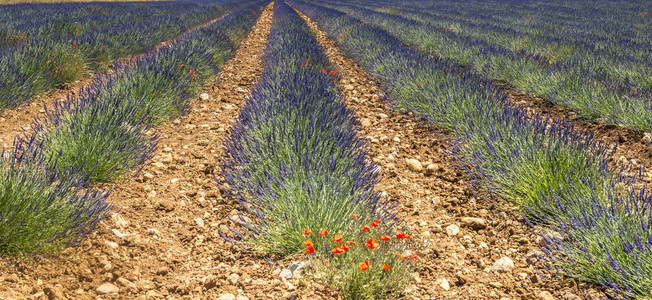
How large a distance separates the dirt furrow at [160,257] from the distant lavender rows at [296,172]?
17cm

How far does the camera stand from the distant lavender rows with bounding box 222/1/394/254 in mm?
2232

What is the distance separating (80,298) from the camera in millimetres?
1788

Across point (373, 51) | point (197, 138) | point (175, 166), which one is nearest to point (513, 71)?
point (373, 51)

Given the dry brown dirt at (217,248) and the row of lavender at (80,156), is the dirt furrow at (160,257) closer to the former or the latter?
the dry brown dirt at (217,248)

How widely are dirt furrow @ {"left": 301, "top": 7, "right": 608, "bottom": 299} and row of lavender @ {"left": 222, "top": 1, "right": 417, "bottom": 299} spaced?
0.22 m

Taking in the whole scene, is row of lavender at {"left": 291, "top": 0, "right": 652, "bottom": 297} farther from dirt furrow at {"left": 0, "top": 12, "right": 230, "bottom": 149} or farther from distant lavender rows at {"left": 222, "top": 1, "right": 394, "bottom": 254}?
dirt furrow at {"left": 0, "top": 12, "right": 230, "bottom": 149}

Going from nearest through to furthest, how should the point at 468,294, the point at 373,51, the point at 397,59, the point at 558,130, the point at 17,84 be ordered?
the point at 468,294 → the point at 558,130 → the point at 17,84 → the point at 397,59 → the point at 373,51

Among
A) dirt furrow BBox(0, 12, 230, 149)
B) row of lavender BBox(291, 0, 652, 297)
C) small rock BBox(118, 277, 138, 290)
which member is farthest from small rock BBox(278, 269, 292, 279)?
dirt furrow BBox(0, 12, 230, 149)

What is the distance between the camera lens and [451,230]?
8.41 feet

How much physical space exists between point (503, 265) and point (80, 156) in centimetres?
286

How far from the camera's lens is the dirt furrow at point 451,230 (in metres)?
1.99

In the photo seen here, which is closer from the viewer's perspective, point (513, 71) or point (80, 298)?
point (80, 298)

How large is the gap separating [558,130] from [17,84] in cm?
561

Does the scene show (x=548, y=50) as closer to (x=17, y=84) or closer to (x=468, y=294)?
(x=468, y=294)
